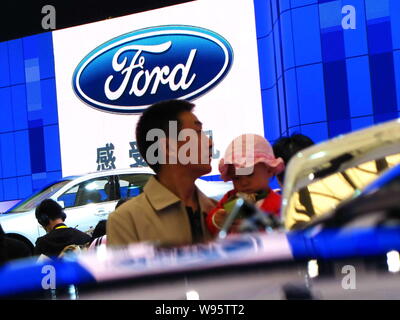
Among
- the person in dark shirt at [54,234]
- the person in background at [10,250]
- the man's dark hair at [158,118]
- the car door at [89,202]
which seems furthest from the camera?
the car door at [89,202]

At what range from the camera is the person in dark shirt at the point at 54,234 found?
69.5 inches

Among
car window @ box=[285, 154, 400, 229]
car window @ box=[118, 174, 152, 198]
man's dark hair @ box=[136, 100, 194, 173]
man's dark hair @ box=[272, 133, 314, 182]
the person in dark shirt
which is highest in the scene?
man's dark hair @ box=[136, 100, 194, 173]

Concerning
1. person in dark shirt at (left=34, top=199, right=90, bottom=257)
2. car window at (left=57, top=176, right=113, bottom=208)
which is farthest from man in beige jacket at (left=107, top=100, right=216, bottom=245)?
car window at (left=57, top=176, right=113, bottom=208)

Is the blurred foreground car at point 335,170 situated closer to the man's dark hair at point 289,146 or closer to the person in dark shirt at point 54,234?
the man's dark hair at point 289,146

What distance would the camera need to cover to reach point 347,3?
183 cm

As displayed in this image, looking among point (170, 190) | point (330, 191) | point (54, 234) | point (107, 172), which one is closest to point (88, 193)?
point (107, 172)

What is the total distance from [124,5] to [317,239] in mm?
1561

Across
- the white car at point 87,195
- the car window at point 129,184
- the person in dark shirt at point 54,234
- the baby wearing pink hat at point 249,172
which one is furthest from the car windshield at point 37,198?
the baby wearing pink hat at point 249,172

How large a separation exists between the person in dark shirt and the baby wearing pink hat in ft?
2.40

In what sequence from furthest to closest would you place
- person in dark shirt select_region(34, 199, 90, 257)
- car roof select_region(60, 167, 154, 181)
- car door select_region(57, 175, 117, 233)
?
1. car door select_region(57, 175, 117, 233)
2. car roof select_region(60, 167, 154, 181)
3. person in dark shirt select_region(34, 199, 90, 257)

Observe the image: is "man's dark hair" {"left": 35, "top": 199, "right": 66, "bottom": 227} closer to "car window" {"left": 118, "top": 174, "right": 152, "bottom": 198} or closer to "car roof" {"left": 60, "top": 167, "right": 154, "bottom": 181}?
"car roof" {"left": 60, "top": 167, "right": 154, "bottom": 181}

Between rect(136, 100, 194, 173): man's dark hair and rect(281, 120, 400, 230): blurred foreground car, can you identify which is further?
rect(136, 100, 194, 173): man's dark hair

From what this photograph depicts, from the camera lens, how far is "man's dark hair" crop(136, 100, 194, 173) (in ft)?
3.65

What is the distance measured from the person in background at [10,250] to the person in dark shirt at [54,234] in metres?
0.15
